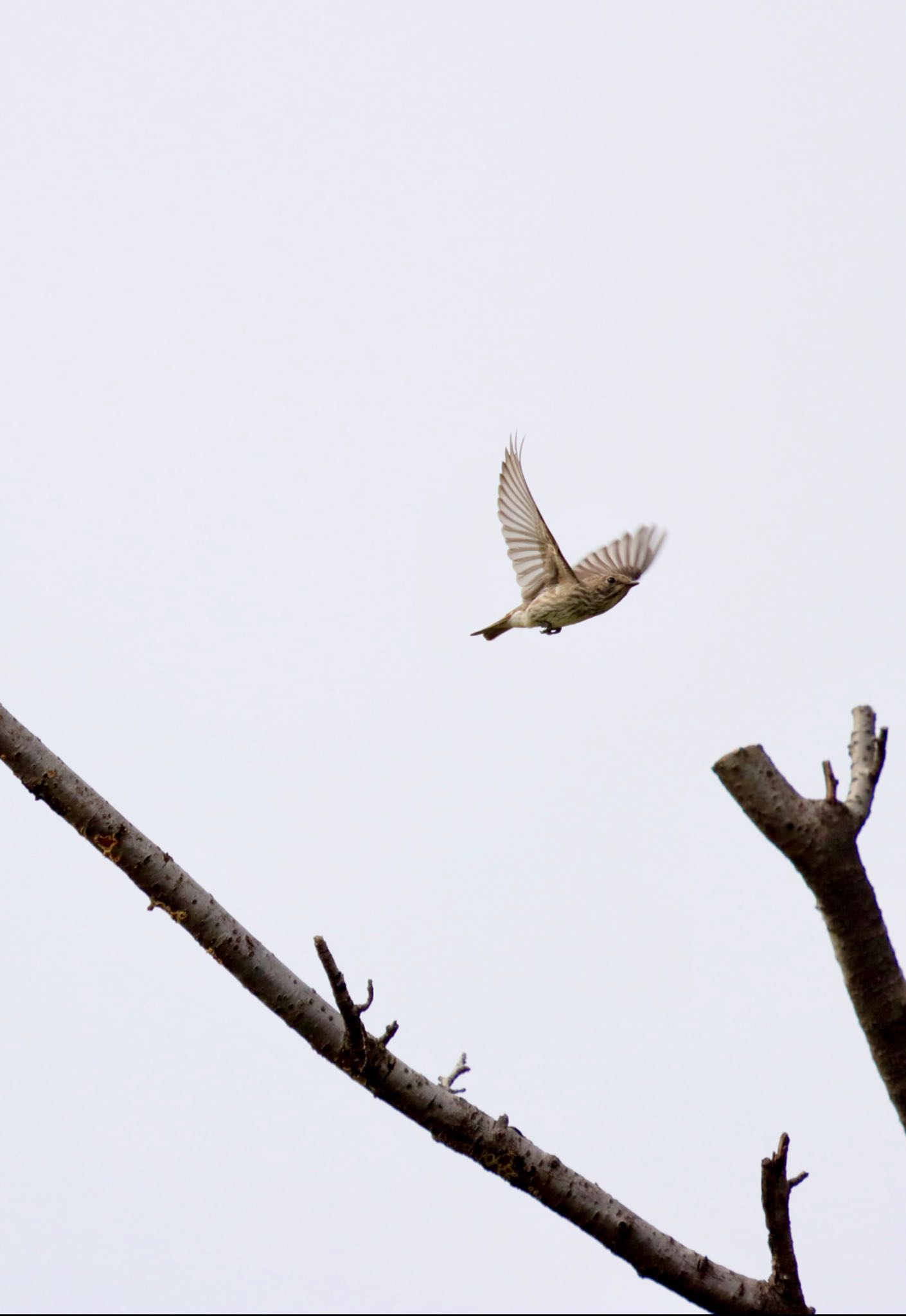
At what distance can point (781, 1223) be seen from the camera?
12.1 ft

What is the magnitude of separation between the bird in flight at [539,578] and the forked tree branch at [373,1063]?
383cm

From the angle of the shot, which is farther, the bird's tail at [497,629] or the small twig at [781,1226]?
the bird's tail at [497,629]

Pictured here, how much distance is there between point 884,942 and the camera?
3.28 metres

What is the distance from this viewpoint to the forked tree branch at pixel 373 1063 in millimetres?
3379

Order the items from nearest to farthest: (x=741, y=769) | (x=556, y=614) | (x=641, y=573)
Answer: (x=741, y=769), (x=556, y=614), (x=641, y=573)

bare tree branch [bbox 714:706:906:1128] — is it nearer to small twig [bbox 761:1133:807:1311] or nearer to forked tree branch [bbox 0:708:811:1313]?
small twig [bbox 761:1133:807:1311]

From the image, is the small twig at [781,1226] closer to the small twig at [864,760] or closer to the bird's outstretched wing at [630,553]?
the small twig at [864,760]

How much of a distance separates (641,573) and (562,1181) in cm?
494

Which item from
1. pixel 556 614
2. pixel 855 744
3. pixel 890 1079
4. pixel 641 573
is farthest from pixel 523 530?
pixel 890 1079

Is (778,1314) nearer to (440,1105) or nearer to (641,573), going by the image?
(440,1105)

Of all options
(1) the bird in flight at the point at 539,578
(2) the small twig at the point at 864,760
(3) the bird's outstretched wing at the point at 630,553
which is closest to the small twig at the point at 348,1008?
(2) the small twig at the point at 864,760

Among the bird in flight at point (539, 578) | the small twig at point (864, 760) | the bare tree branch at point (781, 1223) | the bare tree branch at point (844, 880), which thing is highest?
the bird in flight at point (539, 578)

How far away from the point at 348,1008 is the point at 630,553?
17.3ft

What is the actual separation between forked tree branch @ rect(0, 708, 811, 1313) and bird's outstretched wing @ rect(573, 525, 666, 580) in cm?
490
